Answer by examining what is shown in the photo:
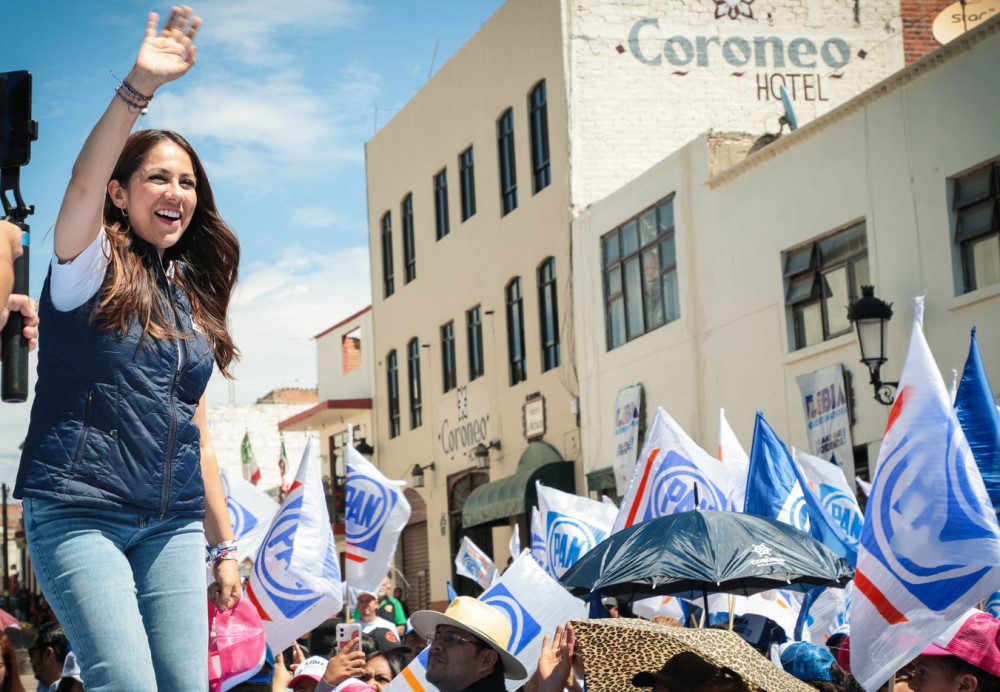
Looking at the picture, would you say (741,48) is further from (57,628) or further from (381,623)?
(57,628)

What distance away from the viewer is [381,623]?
43.2 feet

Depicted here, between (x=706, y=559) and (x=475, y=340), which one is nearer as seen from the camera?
(x=706, y=559)

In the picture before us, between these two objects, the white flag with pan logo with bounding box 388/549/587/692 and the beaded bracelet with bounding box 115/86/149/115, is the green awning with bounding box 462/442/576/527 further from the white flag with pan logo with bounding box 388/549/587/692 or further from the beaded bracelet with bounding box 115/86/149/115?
the beaded bracelet with bounding box 115/86/149/115

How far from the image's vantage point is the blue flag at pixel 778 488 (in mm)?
10633

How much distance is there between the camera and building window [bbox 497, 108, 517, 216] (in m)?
28.3

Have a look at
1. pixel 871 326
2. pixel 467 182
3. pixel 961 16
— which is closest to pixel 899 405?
pixel 871 326

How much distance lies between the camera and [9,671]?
6547 millimetres

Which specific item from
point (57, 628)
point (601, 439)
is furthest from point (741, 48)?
point (57, 628)

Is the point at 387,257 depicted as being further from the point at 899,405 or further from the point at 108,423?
the point at 108,423

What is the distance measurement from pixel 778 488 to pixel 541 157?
55.1 feet

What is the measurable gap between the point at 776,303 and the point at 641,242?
4.20 metres

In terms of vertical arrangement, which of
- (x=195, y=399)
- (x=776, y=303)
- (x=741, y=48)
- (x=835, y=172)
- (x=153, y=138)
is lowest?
(x=195, y=399)

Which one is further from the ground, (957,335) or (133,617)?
(957,335)

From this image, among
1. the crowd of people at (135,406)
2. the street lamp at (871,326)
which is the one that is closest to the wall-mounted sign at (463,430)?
the street lamp at (871,326)
